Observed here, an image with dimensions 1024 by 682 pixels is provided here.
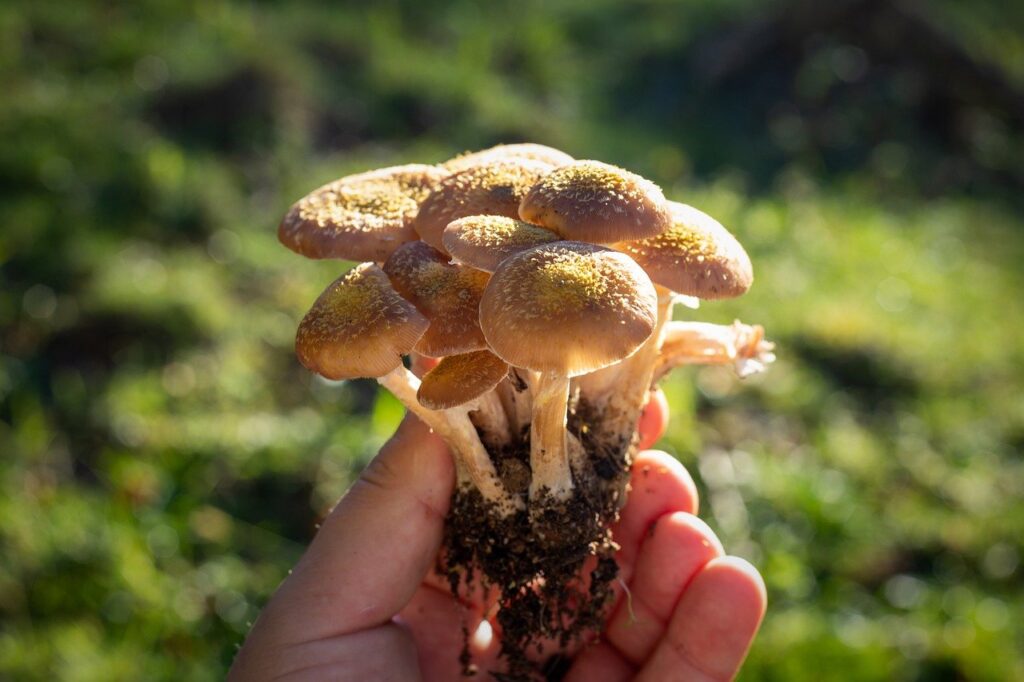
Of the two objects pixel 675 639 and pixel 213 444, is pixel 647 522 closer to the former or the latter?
pixel 675 639

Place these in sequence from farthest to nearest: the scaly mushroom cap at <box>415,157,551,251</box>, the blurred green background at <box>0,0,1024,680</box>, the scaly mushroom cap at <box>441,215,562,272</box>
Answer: the blurred green background at <box>0,0,1024,680</box> < the scaly mushroom cap at <box>415,157,551,251</box> < the scaly mushroom cap at <box>441,215,562,272</box>

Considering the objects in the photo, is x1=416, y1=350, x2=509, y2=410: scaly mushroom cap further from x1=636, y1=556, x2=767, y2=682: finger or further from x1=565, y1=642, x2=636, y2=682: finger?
x1=565, y1=642, x2=636, y2=682: finger

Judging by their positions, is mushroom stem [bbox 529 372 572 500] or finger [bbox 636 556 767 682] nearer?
mushroom stem [bbox 529 372 572 500]

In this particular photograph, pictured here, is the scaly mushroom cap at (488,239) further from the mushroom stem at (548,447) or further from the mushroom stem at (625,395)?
the mushroom stem at (625,395)

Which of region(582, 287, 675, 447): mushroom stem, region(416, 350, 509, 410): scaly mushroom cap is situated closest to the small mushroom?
region(416, 350, 509, 410): scaly mushroom cap

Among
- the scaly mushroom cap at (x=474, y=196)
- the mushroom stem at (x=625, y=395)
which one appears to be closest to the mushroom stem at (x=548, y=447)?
the mushroom stem at (x=625, y=395)

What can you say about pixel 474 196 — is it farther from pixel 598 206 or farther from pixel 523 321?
pixel 523 321

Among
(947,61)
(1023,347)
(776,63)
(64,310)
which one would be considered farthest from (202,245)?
(947,61)
